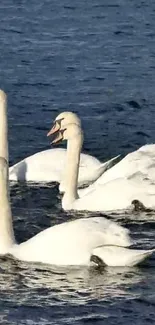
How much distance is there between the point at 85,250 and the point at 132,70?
11.0 meters

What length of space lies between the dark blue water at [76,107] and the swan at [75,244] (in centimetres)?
14

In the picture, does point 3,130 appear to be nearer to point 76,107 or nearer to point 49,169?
point 49,169

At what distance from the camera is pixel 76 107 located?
24219mm

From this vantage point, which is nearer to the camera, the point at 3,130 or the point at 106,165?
the point at 3,130

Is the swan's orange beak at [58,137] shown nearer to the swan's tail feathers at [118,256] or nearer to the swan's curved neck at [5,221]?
the swan's curved neck at [5,221]

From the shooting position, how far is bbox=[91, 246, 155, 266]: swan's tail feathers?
626 inches

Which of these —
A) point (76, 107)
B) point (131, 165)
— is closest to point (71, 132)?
point (131, 165)

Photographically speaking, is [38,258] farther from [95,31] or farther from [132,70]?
[95,31]

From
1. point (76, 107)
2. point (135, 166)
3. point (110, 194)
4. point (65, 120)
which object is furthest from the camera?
point (76, 107)

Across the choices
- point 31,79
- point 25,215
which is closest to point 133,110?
point 31,79

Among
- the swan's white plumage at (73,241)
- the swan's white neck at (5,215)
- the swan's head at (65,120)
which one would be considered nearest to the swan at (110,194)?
the swan's head at (65,120)

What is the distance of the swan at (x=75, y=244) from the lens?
16.0 m

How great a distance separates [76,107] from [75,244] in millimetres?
8285

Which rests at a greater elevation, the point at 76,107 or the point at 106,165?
the point at 106,165
